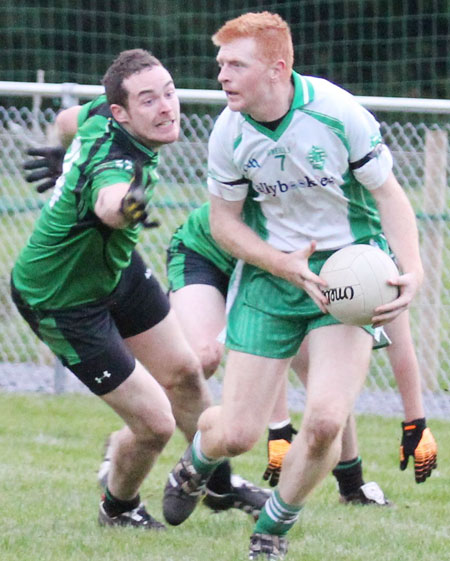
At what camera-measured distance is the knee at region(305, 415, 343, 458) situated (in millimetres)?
4277

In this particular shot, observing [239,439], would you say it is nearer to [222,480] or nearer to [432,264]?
[222,480]

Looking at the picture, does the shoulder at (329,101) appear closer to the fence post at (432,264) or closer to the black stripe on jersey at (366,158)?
the black stripe on jersey at (366,158)

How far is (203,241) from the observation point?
19.5 feet

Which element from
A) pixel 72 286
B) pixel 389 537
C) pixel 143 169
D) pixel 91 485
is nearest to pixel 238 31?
pixel 143 169

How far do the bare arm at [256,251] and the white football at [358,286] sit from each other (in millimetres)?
51

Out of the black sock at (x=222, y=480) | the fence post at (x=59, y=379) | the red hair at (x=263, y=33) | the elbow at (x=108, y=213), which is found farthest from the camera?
the fence post at (x=59, y=379)

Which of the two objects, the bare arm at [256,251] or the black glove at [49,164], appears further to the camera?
the black glove at [49,164]

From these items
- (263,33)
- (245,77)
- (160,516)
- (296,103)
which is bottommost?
(160,516)

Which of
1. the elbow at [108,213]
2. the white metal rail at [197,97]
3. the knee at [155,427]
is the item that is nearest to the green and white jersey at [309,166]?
the elbow at [108,213]

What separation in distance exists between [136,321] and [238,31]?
128 cm

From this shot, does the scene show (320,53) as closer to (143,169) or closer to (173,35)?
(173,35)

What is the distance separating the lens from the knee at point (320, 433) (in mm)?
4277

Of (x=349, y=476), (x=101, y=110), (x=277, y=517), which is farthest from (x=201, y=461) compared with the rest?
(x=101, y=110)

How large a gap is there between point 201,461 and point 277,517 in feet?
1.71
